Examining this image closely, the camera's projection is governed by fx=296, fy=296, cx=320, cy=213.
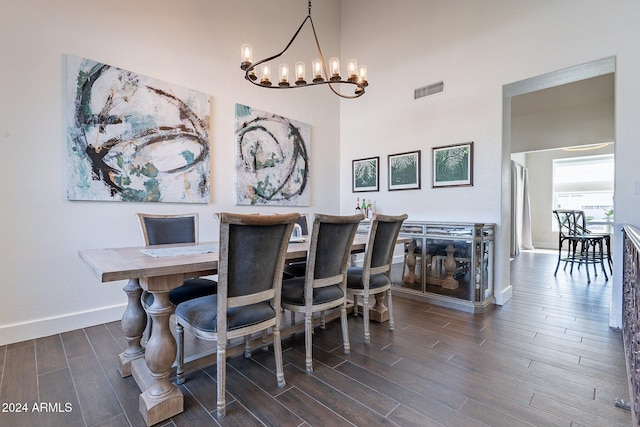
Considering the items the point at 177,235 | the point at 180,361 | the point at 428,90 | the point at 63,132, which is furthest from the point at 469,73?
the point at 63,132

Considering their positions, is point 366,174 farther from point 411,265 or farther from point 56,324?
point 56,324

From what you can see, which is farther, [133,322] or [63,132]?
[63,132]

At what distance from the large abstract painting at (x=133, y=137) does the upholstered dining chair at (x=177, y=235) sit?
0.59 m

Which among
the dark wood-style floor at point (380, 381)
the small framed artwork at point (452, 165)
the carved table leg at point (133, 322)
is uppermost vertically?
the small framed artwork at point (452, 165)

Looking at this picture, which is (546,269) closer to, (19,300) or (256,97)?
(256,97)

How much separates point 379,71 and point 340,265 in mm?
3459

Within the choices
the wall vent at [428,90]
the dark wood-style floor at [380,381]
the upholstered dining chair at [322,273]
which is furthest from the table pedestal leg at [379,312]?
the wall vent at [428,90]

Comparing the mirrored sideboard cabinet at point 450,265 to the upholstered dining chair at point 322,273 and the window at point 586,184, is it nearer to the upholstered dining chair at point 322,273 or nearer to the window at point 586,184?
the upholstered dining chair at point 322,273

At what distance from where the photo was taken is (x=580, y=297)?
349cm

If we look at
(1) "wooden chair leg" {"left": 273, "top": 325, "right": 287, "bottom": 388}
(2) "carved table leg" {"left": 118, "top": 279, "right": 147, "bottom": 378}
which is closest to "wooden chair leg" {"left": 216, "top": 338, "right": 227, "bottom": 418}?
(1) "wooden chair leg" {"left": 273, "top": 325, "right": 287, "bottom": 388}

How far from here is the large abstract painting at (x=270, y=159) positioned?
Answer: 3721mm

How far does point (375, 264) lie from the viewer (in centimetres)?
246

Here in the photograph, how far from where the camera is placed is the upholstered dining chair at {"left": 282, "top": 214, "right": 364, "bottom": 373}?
1917 mm

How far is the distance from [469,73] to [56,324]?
4.84 metres
